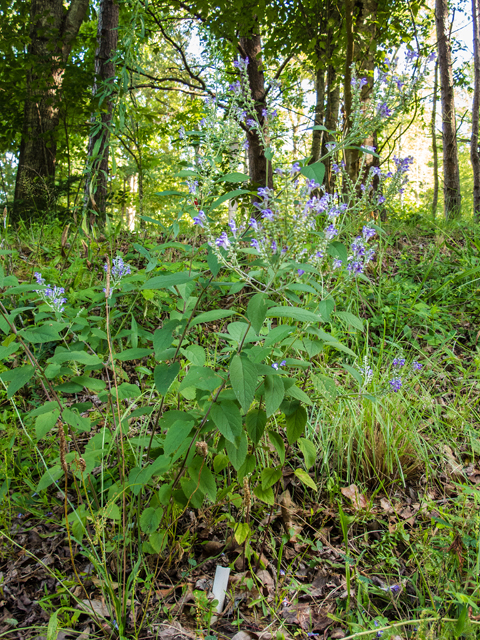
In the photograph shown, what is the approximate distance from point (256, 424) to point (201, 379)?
0.26 metres

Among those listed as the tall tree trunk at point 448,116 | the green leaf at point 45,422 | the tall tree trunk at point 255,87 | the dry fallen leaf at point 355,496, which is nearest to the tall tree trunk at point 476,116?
the tall tree trunk at point 448,116

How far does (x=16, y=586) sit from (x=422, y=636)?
1370mm

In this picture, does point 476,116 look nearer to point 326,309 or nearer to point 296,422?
point 326,309

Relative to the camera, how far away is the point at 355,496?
5.58 feet

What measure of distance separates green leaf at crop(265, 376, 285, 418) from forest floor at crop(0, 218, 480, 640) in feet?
1.94

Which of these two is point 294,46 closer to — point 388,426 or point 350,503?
point 388,426

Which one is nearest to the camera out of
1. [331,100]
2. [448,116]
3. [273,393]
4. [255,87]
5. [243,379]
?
[243,379]

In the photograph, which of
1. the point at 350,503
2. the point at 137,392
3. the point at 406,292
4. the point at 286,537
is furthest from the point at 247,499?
the point at 406,292

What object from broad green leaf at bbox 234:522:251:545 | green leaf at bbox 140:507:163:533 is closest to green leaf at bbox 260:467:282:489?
broad green leaf at bbox 234:522:251:545

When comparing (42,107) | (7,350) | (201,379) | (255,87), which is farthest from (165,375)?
(42,107)

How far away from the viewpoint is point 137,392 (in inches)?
54.6

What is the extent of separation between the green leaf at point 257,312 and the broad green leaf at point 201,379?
0.22m

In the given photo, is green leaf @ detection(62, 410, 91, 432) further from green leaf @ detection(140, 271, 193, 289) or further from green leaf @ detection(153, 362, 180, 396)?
green leaf @ detection(140, 271, 193, 289)

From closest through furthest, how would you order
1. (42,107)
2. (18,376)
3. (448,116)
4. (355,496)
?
(18,376) < (355,496) < (42,107) < (448,116)
